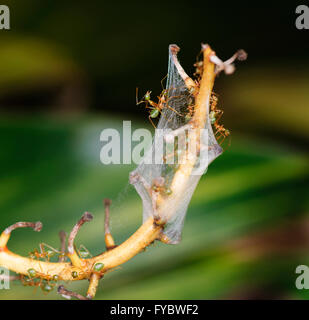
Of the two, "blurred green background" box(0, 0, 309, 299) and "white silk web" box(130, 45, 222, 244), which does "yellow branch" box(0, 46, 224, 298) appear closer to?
"white silk web" box(130, 45, 222, 244)

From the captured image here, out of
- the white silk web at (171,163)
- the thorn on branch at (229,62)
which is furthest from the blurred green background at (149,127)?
the thorn on branch at (229,62)

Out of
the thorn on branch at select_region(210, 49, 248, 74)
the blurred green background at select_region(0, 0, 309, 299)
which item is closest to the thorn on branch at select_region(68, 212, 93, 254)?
the thorn on branch at select_region(210, 49, 248, 74)

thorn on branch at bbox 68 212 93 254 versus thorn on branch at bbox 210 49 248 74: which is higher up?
thorn on branch at bbox 210 49 248 74

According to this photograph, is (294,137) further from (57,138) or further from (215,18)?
(57,138)

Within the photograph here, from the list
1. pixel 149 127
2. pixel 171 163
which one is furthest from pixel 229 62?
pixel 149 127

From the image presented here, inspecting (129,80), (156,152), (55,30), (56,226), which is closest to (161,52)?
(129,80)

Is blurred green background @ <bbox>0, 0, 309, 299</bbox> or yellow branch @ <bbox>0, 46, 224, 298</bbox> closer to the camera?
yellow branch @ <bbox>0, 46, 224, 298</bbox>
